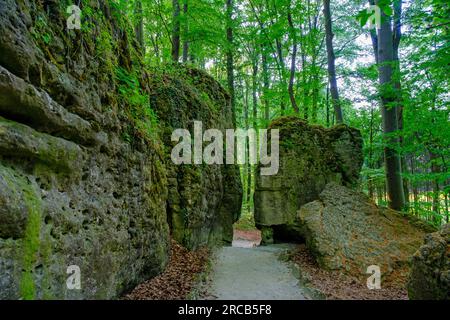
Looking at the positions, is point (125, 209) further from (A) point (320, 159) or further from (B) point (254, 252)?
(A) point (320, 159)

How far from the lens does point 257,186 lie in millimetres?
12445

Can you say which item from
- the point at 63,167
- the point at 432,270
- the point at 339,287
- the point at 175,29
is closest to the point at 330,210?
the point at 339,287

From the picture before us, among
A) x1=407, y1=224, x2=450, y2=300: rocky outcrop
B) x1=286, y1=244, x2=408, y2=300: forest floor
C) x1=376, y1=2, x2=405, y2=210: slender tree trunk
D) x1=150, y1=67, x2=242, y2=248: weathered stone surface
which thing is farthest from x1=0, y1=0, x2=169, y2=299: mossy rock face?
x1=376, y1=2, x2=405, y2=210: slender tree trunk

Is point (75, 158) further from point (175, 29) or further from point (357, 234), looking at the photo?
point (175, 29)

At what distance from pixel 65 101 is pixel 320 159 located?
34.9ft

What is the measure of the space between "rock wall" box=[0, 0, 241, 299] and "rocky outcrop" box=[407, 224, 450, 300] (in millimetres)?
4635

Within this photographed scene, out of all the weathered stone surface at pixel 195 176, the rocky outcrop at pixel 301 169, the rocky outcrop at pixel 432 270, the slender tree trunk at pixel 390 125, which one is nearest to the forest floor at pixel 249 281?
the weathered stone surface at pixel 195 176

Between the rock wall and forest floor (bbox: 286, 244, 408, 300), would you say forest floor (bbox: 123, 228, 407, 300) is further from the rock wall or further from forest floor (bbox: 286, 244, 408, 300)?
the rock wall

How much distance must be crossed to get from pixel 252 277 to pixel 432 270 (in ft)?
12.8

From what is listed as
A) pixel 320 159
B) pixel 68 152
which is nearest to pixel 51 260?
pixel 68 152

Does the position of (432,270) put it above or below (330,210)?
below

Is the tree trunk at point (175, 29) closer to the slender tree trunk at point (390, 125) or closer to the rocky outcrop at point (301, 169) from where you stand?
the rocky outcrop at point (301, 169)

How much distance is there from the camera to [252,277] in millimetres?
7055
